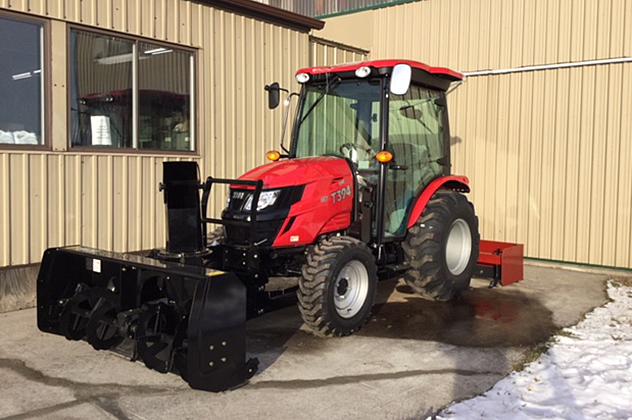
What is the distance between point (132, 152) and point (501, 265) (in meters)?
4.62

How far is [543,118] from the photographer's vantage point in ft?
29.7

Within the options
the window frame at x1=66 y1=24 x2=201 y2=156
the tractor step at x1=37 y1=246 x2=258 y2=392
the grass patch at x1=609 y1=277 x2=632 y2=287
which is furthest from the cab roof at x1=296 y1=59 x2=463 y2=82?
the grass patch at x1=609 y1=277 x2=632 y2=287

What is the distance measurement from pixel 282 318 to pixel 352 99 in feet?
7.46

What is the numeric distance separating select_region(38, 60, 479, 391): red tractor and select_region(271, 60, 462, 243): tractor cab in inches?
0.5

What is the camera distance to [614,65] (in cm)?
841

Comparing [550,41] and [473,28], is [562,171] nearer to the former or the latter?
[550,41]

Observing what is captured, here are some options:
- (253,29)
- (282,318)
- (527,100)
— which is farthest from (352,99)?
(527,100)

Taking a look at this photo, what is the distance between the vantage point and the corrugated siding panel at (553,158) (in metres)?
8.43

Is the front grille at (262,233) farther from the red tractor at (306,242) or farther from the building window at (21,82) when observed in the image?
the building window at (21,82)

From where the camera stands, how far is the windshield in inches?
228

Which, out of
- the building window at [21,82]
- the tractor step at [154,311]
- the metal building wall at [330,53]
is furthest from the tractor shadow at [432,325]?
the metal building wall at [330,53]

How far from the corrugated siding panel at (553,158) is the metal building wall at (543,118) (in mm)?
14

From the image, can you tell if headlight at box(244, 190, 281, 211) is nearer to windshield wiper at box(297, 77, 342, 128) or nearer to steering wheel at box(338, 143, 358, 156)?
steering wheel at box(338, 143, 358, 156)

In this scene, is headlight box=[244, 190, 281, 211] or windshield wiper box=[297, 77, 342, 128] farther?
windshield wiper box=[297, 77, 342, 128]
